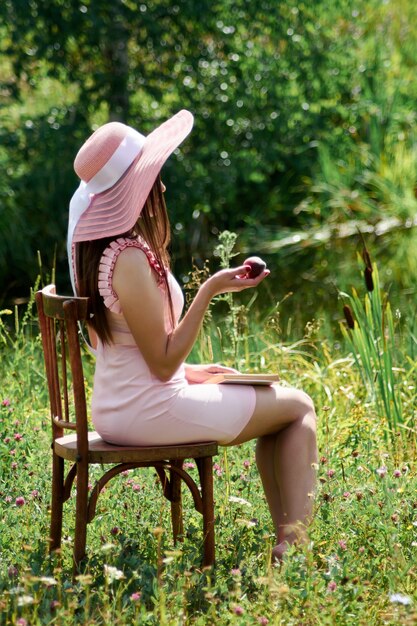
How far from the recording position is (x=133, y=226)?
10.7ft

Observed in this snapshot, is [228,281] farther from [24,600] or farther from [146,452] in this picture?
[24,600]

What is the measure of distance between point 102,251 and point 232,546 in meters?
1.01

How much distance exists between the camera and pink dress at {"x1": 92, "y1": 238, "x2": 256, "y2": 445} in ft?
10.6

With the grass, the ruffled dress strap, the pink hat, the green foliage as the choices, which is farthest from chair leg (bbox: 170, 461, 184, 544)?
the green foliage

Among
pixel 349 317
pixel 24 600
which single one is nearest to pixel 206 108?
pixel 349 317

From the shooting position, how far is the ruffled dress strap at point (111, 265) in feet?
10.5

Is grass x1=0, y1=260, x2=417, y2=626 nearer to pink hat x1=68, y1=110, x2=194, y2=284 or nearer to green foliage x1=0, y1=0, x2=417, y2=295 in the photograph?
pink hat x1=68, y1=110, x2=194, y2=284

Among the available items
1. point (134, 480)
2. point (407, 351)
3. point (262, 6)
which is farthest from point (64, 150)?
point (134, 480)

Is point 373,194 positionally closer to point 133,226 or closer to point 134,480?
point 134,480

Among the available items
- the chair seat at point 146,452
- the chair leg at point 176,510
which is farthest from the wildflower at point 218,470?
the chair seat at point 146,452

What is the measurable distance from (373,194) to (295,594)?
7.44 metres

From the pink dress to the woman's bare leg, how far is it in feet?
0.19

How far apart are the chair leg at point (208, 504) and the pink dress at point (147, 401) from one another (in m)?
0.08

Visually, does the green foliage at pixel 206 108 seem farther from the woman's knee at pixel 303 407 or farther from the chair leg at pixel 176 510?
the woman's knee at pixel 303 407
